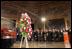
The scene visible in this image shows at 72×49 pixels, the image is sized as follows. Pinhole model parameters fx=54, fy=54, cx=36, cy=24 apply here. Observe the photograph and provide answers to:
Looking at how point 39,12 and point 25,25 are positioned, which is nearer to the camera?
point 25,25

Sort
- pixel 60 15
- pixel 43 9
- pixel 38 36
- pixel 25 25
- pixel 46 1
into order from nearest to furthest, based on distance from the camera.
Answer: pixel 25 25
pixel 38 36
pixel 60 15
pixel 46 1
pixel 43 9

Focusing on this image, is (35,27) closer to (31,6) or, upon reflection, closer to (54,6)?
(31,6)

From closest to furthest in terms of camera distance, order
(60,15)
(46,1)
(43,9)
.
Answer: (60,15)
(46,1)
(43,9)

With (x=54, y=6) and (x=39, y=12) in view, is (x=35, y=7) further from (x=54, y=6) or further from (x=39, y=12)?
(x=54, y=6)

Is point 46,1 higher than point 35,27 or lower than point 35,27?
higher

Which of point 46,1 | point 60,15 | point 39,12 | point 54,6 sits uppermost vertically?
point 46,1

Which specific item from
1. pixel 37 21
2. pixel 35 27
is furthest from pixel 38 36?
pixel 37 21

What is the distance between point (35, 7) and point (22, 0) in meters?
1.34

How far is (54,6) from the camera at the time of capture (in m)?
4.98

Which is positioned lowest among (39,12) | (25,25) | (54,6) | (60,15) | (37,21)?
(25,25)

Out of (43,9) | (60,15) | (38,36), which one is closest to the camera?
(38,36)

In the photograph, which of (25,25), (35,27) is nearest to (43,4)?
(35,27)

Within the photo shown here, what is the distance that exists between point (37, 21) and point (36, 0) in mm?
1933

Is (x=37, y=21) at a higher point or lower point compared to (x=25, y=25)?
higher
